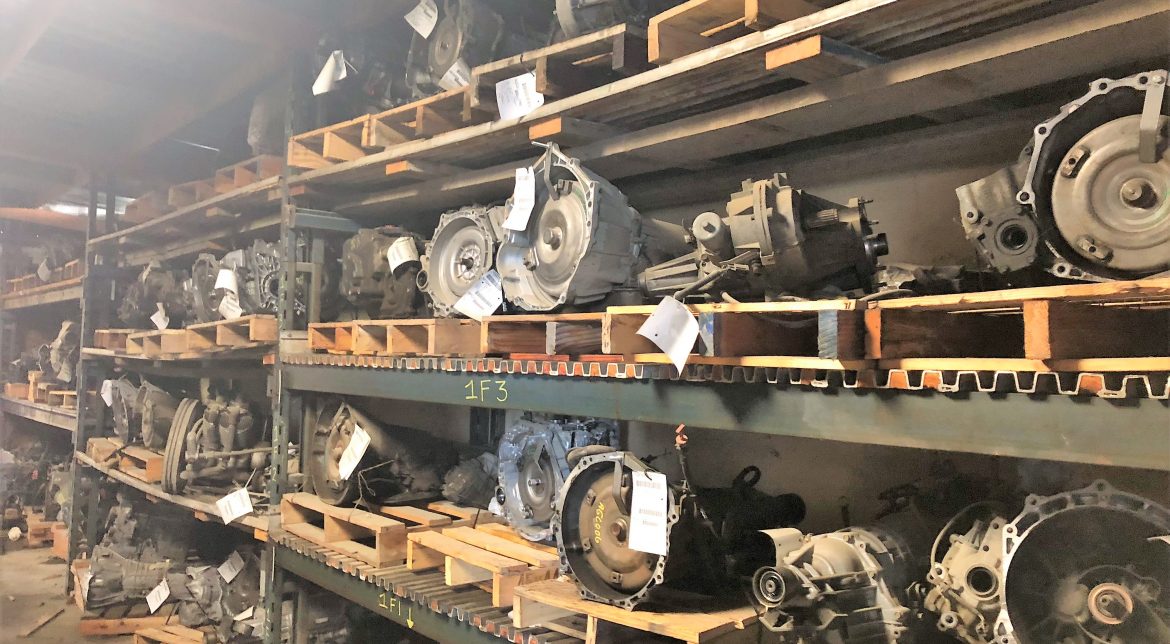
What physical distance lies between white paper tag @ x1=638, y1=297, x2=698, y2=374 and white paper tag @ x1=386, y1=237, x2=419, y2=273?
57.9 inches

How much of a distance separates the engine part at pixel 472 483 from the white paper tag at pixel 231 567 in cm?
168

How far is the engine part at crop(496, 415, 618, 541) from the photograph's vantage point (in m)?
2.46

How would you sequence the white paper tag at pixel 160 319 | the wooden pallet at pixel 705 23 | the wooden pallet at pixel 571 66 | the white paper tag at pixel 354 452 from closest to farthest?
1. the wooden pallet at pixel 705 23
2. the wooden pallet at pixel 571 66
3. the white paper tag at pixel 354 452
4. the white paper tag at pixel 160 319

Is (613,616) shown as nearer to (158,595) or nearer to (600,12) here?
(600,12)

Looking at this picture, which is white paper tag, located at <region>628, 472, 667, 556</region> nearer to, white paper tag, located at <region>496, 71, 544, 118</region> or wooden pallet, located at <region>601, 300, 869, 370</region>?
wooden pallet, located at <region>601, 300, 869, 370</region>

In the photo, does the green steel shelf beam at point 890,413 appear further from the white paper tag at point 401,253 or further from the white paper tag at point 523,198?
the white paper tag at point 401,253

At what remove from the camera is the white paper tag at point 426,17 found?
8.64ft

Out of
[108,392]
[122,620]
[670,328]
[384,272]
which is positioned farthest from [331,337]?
[108,392]

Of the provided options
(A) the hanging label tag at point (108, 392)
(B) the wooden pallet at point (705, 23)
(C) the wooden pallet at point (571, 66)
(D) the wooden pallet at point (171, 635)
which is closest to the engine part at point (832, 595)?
(B) the wooden pallet at point (705, 23)

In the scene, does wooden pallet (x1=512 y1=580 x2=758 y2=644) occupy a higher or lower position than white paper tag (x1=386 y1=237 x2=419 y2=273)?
lower

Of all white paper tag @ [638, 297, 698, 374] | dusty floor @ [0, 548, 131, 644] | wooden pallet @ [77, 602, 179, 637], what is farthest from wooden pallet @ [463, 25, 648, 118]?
dusty floor @ [0, 548, 131, 644]

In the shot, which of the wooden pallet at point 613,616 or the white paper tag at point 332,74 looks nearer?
the wooden pallet at point 613,616

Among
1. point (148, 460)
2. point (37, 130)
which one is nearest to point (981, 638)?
point (148, 460)

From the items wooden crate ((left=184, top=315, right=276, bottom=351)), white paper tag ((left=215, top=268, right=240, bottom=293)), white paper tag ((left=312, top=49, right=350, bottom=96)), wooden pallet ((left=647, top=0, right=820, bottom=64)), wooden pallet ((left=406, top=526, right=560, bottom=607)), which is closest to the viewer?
wooden pallet ((left=647, top=0, right=820, bottom=64))
